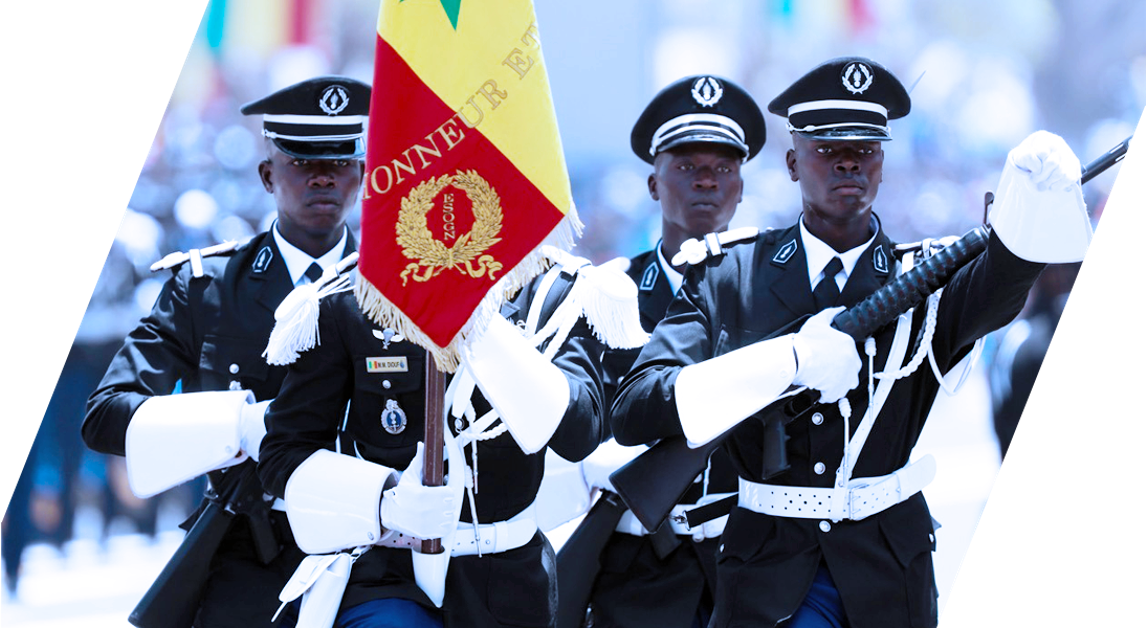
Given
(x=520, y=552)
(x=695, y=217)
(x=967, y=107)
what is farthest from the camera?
(x=967, y=107)

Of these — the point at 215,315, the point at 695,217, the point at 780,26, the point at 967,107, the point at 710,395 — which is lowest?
the point at 710,395

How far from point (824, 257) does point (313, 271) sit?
2.03 m

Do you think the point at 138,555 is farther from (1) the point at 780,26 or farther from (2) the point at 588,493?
(1) the point at 780,26

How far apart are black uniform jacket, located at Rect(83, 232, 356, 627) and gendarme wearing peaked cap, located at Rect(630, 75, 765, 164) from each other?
4.74 feet

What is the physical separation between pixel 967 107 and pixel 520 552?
4197mm

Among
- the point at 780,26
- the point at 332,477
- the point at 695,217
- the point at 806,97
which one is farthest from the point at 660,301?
the point at 780,26

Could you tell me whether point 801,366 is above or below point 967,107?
below

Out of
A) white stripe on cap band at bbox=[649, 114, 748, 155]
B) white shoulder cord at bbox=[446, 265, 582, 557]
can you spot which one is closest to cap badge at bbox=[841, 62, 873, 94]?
white shoulder cord at bbox=[446, 265, 582, 557]

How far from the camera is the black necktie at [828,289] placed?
4281 millimetres

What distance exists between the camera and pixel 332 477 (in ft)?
13.5

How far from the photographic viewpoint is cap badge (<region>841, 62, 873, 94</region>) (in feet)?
14.3

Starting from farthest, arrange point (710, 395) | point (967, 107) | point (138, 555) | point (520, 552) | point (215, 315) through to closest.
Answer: point (967, 107)
point (138, 555)
point (215, 315)
point (520, 552)
point (710, 395)

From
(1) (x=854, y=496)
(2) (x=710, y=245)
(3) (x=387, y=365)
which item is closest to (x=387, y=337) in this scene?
(3) (x=387, y=365)

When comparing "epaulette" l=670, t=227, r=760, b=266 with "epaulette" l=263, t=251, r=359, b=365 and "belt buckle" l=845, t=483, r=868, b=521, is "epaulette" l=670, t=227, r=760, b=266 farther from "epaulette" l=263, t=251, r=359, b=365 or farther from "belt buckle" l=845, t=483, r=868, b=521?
"epaulette" l=263, t=251, r=359, b=365
